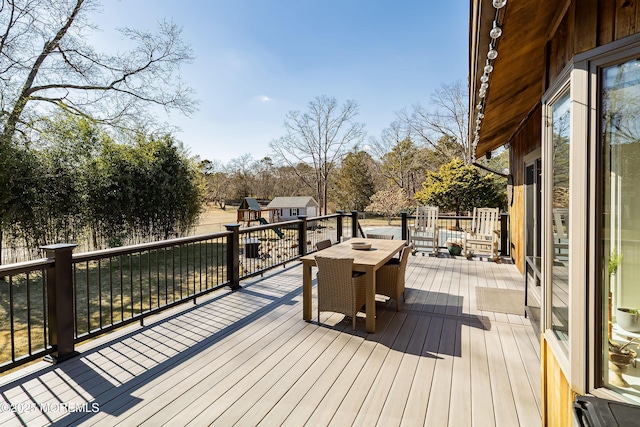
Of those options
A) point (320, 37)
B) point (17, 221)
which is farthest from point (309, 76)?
point (17, 221)

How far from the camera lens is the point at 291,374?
2543mm

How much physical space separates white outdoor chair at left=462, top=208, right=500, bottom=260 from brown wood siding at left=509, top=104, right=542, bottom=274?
36cm

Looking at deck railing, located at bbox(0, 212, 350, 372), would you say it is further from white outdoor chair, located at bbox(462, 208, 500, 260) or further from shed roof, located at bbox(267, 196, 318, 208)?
shed roof, located at bbox(267, 196, 318, 208)

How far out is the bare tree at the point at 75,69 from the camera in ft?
24.2

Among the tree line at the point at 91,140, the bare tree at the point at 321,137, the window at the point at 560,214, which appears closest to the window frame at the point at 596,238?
the window at the point at 560,214

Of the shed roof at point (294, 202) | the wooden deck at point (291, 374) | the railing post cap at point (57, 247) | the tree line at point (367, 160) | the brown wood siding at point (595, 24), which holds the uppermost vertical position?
the tree line at point (367, 160)

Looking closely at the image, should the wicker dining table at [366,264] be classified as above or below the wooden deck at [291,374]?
above

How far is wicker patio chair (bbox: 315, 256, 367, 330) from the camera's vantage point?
3.28m

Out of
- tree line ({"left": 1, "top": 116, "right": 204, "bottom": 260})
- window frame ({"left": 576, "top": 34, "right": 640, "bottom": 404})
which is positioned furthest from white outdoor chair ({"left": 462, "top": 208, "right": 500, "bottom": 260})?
tree line ({"left": 1, "top": 116, "right": 204, "bottom": 260})

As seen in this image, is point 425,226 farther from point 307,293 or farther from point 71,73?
point 71,73

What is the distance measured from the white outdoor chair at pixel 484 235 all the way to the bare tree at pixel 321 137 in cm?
1399

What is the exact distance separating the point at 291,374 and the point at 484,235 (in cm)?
617

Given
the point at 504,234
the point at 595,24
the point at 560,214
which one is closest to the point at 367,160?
the point at 504,234

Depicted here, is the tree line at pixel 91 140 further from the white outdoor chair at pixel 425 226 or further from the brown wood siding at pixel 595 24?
the brown wood siding at pixel 595 24
